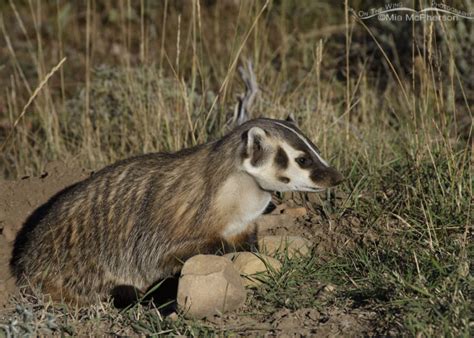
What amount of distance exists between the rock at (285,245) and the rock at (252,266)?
10.3 inches


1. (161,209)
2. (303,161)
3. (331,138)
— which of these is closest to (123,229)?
(161,209)

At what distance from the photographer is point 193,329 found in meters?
3.71

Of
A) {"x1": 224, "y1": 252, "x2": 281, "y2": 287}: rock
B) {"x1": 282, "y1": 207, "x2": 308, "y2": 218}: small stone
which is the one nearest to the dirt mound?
{"x1": 282, "y1": 207, "x2": 308, "y2": 218}: small stone

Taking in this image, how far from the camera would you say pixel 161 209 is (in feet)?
14.8

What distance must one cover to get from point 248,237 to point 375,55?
4.00m

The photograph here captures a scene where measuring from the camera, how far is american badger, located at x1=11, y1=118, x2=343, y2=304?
434 centimetres

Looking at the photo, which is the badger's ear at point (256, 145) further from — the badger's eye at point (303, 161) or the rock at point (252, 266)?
the rock at point (252, 266)

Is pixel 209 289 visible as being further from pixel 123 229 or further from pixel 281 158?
pixel 123 229

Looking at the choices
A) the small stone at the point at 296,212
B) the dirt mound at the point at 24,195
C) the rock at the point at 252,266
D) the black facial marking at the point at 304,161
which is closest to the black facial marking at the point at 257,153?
the black facial marking at the point at 304,161

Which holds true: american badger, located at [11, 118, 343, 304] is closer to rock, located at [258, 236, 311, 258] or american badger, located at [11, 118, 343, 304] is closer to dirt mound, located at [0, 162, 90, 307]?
rock, located at [258, 236, 311, 258]

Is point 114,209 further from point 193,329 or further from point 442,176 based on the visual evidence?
point 442,176

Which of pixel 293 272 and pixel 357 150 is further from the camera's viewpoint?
pixel 357 150

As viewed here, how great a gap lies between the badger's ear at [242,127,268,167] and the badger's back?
300 mm

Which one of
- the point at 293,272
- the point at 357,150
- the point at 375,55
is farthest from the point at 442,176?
the point at 375,55
